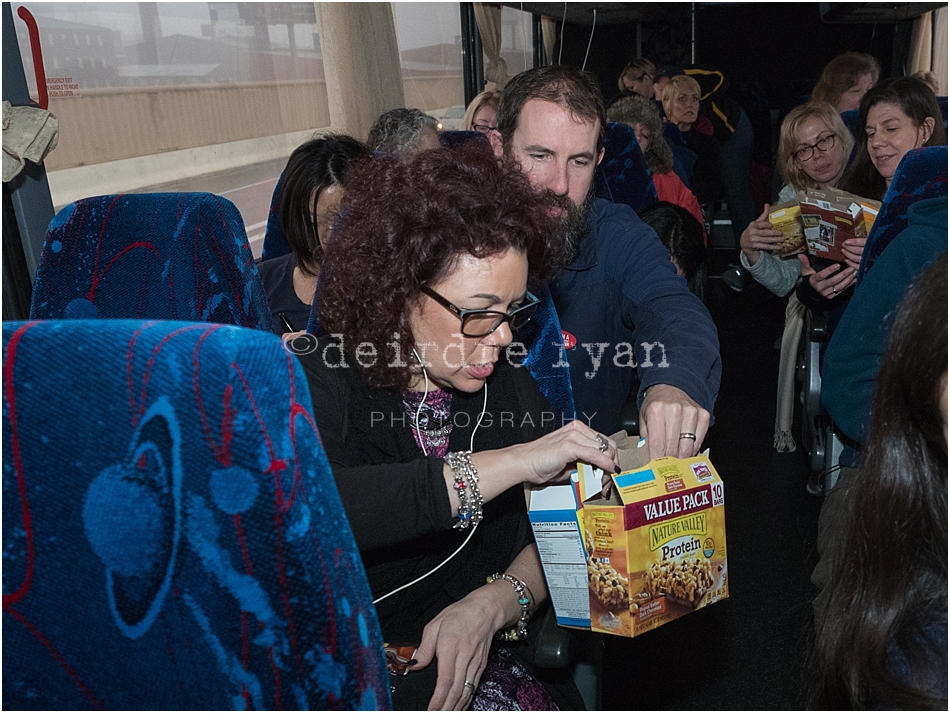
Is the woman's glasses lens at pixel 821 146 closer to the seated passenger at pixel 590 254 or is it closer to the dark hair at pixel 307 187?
the seated passenger at pixel 590 254

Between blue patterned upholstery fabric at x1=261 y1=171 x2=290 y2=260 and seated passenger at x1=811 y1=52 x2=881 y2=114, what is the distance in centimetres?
317

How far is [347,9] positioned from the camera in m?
3.71

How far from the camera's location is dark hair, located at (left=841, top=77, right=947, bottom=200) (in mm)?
2869

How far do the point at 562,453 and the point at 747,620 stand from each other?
5.45ft

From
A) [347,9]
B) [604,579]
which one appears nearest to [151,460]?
[604,579]

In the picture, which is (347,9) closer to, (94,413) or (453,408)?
(453,408)

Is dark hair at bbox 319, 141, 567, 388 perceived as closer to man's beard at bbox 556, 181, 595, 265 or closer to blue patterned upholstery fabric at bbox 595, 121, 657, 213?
man's beard at bbox 556, 181, 595, 265

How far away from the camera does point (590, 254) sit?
1.96m

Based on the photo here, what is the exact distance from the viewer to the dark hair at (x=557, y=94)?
189cm

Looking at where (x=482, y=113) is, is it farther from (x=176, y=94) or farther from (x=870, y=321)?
(x=870, y=321)

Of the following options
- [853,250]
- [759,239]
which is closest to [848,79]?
[759,239]

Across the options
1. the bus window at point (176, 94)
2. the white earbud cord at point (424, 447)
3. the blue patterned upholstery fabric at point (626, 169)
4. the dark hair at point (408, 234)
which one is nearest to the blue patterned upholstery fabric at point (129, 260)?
the dark hair at point (408, 234)

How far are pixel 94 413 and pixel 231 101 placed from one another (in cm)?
258

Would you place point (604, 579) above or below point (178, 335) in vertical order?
below
